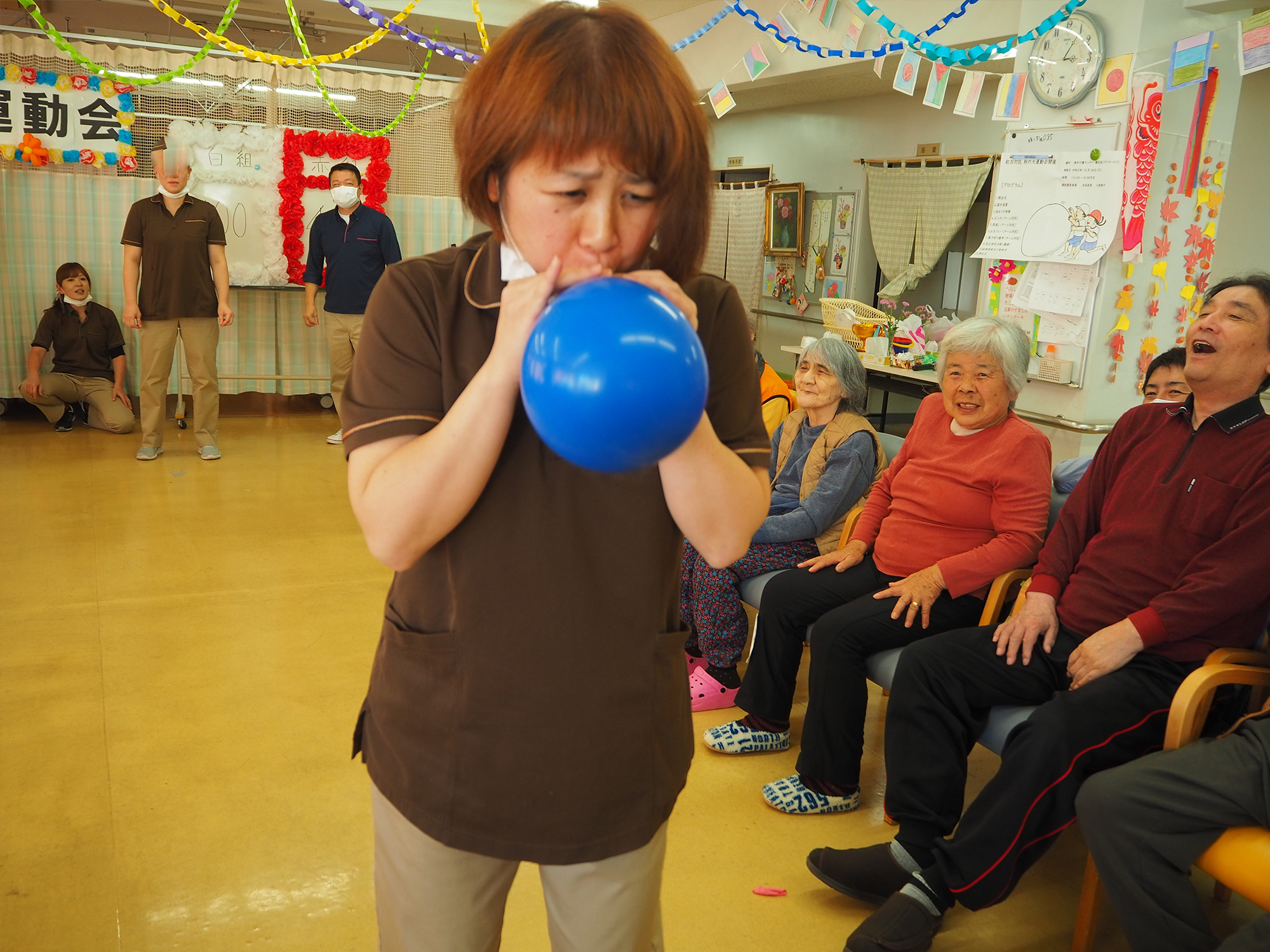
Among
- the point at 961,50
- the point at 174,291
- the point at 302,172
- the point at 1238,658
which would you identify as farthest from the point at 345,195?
the point at 1238,658

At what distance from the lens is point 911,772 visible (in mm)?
2182

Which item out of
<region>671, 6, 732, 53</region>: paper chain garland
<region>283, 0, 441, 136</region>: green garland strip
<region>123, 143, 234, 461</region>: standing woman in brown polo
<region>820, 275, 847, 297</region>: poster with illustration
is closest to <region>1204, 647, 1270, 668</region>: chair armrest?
<region>671, 6, 732, 53</region>: paper chain garland

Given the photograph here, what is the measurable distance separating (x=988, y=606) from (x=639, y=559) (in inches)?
74.3

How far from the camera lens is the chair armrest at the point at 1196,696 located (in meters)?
1.91

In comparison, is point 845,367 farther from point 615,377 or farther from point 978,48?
point 615,377

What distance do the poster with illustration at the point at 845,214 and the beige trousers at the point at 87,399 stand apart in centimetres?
606

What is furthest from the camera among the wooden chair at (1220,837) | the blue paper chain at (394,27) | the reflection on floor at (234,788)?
the blue paper chain at (394,27)

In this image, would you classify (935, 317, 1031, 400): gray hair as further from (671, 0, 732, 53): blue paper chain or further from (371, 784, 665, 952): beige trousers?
(671, 0, 732, 53): blue paper chain

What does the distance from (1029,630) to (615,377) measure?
1901 millimetres

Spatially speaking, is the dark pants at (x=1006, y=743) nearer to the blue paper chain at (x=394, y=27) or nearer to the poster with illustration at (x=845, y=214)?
the blue paper chain at (x=394, y=27)

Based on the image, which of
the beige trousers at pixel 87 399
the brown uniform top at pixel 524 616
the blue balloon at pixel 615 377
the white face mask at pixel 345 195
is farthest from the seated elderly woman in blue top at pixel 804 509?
the beige trousers at pixel 87 399

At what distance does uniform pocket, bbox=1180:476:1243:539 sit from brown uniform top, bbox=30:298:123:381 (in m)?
6.55

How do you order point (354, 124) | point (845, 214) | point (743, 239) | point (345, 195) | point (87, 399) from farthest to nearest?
point (743, 239)
point (845, 214)
point (354, 124)
point (87, 399)
point (345, 195)

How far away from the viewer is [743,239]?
9.87 m
